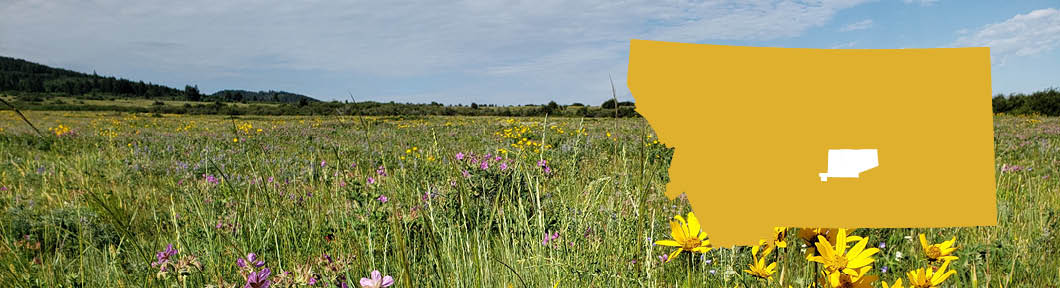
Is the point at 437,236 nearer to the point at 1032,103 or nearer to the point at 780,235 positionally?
the point at 780,235

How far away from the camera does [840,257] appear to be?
975 millimetres

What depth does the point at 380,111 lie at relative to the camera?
24344 millimetres

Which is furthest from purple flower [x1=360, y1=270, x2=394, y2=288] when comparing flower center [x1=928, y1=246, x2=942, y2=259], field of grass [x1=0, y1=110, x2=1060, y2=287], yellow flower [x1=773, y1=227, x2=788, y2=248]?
flower center [x1=928, y1=246, x2=942, y2=259]

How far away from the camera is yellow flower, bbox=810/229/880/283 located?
96 cm

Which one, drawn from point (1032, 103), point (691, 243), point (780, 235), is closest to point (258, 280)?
point (691, 243)

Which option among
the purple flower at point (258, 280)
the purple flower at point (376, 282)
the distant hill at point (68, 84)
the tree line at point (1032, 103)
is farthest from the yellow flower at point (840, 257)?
the distant hill at point (68, 84)

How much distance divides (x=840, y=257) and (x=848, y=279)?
8 centimetres

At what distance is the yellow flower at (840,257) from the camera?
0.96 m

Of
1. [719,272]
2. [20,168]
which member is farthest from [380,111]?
[719,272]

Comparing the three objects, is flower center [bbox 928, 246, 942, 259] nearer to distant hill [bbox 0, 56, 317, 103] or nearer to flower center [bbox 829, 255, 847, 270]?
flower center [bbox 829, 255, 847, 270]

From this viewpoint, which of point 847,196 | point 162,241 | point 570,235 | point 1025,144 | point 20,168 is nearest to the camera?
point 847,196

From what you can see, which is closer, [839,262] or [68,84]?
[839,262]

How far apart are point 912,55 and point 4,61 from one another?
874 feet

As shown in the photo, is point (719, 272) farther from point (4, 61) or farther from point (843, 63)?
point (4, 61)
